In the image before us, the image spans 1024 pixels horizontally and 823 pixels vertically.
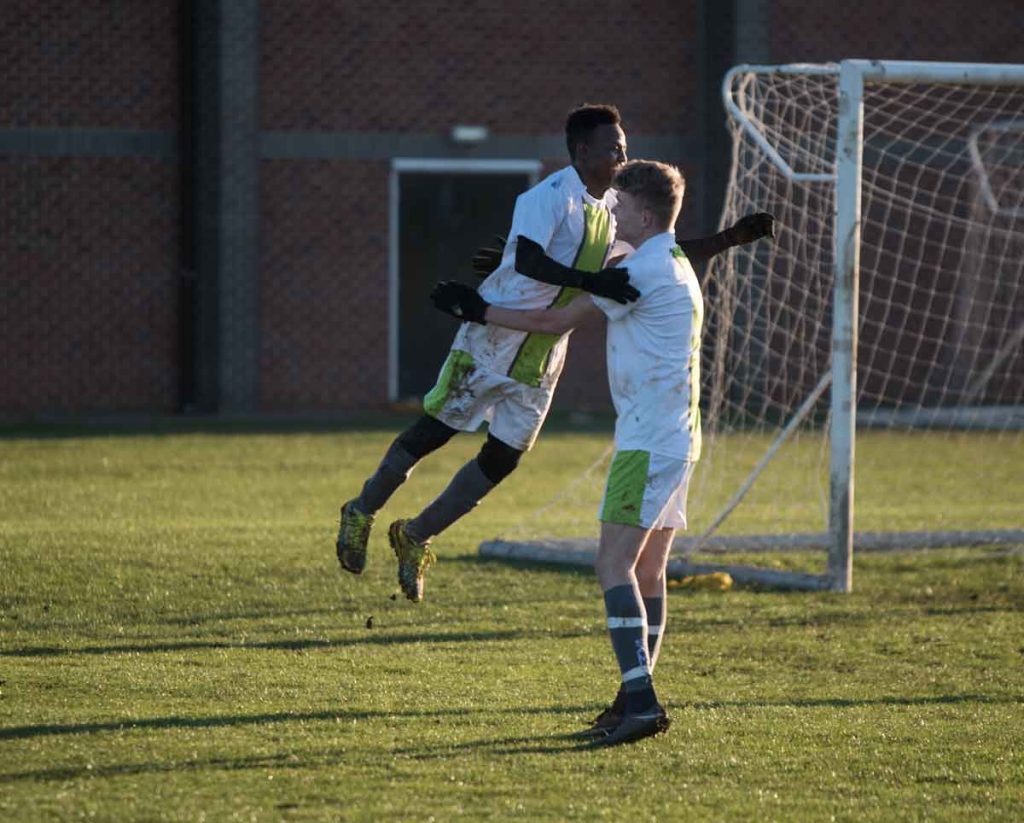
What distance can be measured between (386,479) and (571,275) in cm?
195

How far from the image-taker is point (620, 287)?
5875 millimetres

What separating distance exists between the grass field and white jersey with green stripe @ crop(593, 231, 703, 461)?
1.10 meters

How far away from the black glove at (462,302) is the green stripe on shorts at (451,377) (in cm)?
85

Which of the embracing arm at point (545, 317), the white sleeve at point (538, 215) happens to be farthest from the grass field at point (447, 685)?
the white sleeve at point (538, 215)

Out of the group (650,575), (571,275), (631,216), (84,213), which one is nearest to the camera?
(631,216)

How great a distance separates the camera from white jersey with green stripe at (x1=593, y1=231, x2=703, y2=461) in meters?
5.93

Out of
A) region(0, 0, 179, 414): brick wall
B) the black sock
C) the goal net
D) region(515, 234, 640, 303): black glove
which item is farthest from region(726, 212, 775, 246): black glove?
region(0, 0, 179, 414): brick wall

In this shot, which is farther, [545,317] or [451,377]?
[451,377]

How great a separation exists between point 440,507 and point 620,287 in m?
2.10

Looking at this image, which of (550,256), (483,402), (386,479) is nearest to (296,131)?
(386,479)

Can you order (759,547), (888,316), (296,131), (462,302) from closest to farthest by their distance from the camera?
1. (462,302)
2. (759,547)
3. (296,131)
4. (888,316)

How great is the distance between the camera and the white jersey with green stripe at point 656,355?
5930 millimetres

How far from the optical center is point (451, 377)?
24.9 feet

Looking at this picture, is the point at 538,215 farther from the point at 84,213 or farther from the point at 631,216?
the point at 84,213
